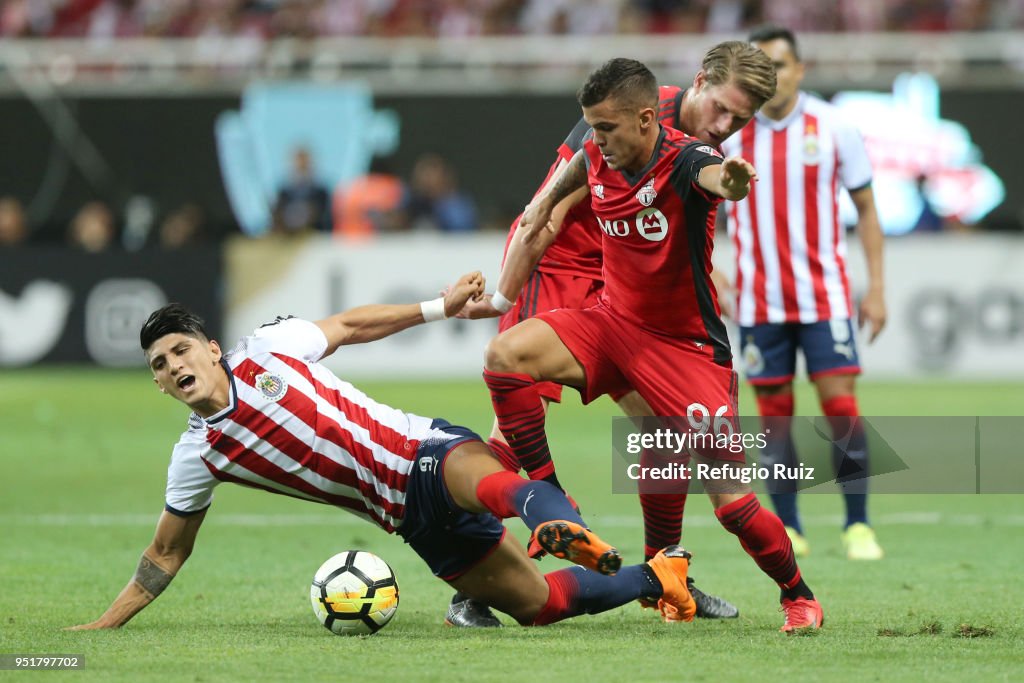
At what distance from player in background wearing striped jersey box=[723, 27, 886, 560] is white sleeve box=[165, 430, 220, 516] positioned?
3159 millimetres

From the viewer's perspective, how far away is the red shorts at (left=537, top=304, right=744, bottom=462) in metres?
5.60

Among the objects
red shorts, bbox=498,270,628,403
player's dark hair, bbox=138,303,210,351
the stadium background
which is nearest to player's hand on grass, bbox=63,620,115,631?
player's dark hair, bbox=138,303,210,351

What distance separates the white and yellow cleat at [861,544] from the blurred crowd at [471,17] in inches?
417

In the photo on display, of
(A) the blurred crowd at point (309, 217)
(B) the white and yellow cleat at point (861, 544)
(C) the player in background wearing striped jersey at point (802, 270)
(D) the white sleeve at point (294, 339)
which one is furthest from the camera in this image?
(A) the blurred crowd at point (309, 217)

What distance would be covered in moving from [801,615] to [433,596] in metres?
1.71

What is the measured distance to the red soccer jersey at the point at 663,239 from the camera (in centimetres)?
533

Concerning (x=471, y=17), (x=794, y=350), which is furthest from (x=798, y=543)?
(x=471, y=17)

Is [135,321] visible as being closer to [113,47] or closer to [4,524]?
[113,47]

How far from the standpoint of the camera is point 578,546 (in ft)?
15.5

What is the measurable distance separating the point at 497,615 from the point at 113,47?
1245cm

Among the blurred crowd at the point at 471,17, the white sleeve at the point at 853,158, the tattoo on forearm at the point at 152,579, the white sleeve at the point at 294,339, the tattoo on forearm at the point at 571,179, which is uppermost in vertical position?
the blurred crowd at the point at 471,17

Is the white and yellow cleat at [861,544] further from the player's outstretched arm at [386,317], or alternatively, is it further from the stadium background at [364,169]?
the player's outstretched arm at [386,317]

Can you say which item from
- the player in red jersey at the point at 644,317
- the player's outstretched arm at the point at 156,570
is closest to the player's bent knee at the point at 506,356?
the player in red jersey at the point at 644,317

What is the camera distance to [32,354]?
1580 cm
